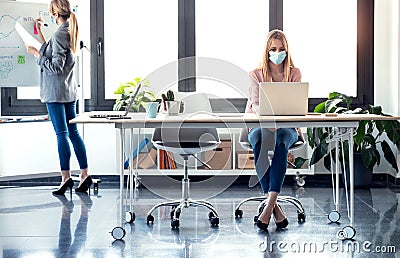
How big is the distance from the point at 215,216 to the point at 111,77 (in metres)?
2.32

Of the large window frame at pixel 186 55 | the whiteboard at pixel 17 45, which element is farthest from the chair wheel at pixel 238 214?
the whiteboard at pixel 17 45

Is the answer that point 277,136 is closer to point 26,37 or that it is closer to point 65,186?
point 65,186

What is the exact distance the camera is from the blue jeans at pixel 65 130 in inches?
201

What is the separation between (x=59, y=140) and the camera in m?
5.14

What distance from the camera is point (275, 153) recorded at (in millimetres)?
4035

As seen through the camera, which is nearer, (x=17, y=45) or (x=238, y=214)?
(x=238, y=214)

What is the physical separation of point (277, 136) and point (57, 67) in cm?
182

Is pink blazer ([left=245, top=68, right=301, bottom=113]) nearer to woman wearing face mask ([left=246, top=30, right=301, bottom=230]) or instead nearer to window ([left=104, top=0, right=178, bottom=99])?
woman wearing face mask ([left=246, top=30, right=301, bottom=230])

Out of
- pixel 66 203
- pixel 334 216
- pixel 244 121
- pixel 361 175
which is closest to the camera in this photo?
pixel 244 121

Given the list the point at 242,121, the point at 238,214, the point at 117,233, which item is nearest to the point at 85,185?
the point at 238,214

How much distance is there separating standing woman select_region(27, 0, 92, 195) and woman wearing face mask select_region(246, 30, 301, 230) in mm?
1553

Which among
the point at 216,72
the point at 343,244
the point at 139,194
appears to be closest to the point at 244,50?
the point at 216,72

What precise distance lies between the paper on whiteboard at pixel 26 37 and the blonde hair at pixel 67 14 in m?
0.41

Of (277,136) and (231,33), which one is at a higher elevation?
(231,33)
